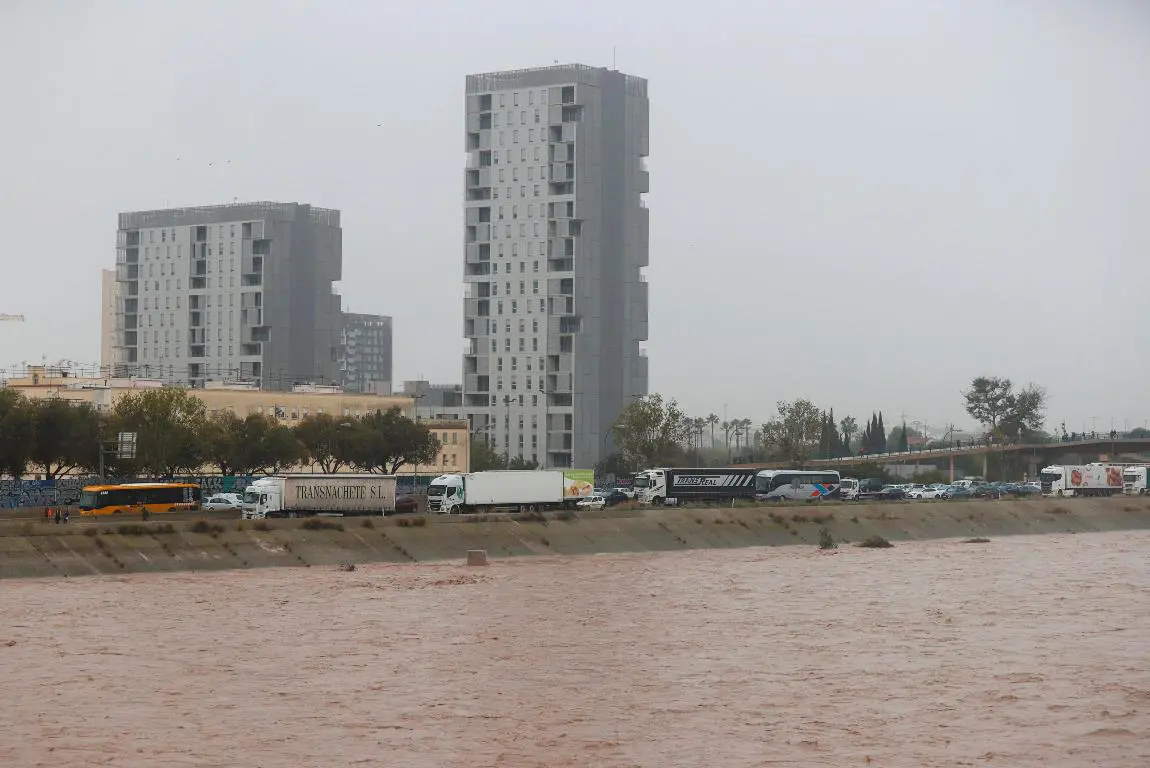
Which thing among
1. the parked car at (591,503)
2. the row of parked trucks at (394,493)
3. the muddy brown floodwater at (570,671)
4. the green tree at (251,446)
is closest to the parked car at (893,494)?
the parked car at (591,503)

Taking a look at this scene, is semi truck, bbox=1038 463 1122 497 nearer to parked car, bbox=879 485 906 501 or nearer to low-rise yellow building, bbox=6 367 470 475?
parked car, bbox=879 485 906 501

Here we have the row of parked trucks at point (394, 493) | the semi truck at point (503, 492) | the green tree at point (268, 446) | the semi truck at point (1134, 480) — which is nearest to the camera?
the row of parked trucks at point (394, 493)

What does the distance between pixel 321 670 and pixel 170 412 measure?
3248 inches

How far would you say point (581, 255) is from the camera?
184250mm

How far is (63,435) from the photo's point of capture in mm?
104938

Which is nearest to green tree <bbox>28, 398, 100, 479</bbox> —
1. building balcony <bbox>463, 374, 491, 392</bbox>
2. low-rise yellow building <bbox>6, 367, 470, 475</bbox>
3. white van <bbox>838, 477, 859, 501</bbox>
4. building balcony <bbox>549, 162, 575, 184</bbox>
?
low-rise yellow building <bbox>6, 367, 470, 475</bbox>

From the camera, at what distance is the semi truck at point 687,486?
369ft

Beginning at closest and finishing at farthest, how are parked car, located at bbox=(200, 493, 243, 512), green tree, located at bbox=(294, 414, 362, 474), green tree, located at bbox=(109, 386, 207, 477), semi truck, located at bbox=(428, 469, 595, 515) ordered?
semi truck, located at bbox=(428, 469, 595, 515), parked car, located at bbox=(200, 493, 243, 512), green tree, located at bbox=(109, 386, 207, 477), green tree, located at bbox=(294, 414, 362, 474)

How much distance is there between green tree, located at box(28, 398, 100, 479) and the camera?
10400 cm

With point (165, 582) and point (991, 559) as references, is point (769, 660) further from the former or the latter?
point (991, 559)

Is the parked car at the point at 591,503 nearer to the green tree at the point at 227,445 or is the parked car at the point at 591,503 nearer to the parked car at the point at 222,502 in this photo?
the parked car at the point at 222,502

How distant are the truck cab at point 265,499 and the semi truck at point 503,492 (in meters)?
11.8

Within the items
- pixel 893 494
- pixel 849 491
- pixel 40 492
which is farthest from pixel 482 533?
pixel 893 494

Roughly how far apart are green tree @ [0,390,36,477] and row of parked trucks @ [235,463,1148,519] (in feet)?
58.6
